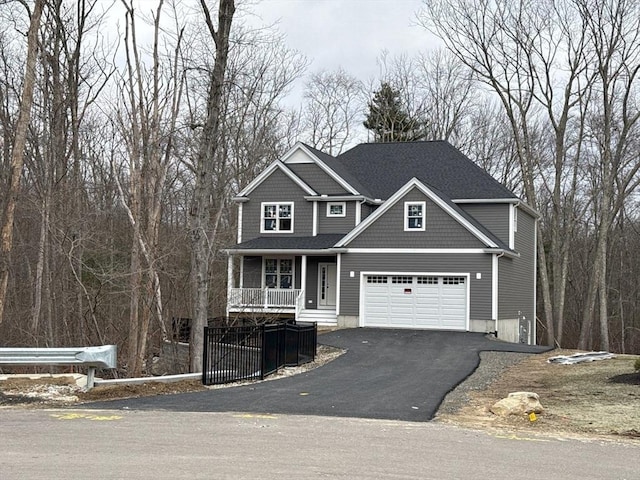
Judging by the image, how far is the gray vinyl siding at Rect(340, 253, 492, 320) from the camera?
1118 inches

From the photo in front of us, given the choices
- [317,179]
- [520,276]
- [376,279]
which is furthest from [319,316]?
[520,276]

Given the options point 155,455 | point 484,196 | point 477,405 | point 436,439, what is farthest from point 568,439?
point 484,196

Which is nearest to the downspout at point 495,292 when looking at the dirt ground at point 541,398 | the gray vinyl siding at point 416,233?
the gray vinyl siding at point 416,233

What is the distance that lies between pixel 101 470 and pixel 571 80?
36.1 m

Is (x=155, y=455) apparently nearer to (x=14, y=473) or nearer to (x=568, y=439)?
(x=14, y=473)

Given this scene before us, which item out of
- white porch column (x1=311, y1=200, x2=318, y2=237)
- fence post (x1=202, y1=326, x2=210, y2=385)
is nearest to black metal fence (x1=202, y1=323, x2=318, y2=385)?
fence post (x1=202, y1=326, x2=210, y2=385)

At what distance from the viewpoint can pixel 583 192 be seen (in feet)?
164

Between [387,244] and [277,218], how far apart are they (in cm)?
597

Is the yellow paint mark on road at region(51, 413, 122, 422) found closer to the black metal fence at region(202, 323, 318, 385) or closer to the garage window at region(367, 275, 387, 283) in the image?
the black metal fence at region(202, 323, 318, 385)

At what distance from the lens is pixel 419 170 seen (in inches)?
1377

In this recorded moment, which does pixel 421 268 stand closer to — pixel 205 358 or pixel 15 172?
pixel 15 172

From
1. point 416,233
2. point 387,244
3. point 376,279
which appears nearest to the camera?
point 416,233

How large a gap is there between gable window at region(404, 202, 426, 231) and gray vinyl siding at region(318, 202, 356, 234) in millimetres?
3512

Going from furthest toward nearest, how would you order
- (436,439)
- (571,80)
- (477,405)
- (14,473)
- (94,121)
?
(571,80) < (94,121) < (477,405) < (436,439) < (14,473)
